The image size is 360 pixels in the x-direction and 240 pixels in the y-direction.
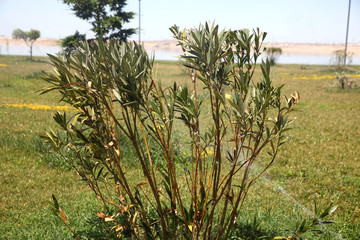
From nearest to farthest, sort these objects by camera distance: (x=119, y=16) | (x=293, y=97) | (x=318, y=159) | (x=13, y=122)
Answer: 1. (x=293, y=97)
2. (x=318, y=159)
3. (x=13, y=122)
4. (x=119, y=16)

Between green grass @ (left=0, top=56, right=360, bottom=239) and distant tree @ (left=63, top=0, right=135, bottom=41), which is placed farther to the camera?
distant tree @ (left=63, top=0, right=135, bottom=41)

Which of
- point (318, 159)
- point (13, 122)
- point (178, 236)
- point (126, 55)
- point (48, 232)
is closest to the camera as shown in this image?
point (126, 55)

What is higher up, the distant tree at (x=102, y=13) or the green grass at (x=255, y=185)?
the distant tree at (x=102, y=13)

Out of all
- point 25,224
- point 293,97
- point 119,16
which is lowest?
point 25,224

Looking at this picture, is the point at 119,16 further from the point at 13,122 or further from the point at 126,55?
the point at 126,55

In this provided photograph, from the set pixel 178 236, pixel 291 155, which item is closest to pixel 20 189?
pixel 178 236

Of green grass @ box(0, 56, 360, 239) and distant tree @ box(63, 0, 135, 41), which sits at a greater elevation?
distant tree @ box(63, 0, 135, 41)

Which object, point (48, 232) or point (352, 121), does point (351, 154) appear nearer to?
point (352, 121)

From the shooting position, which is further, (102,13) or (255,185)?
(102,13)

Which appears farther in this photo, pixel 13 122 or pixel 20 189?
pixel 13 122

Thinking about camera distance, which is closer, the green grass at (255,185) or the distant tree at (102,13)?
the green grass at (255,185)

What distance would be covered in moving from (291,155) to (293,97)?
4.04 meters

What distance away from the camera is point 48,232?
2961mm

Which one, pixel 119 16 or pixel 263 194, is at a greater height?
pixel 119 16
